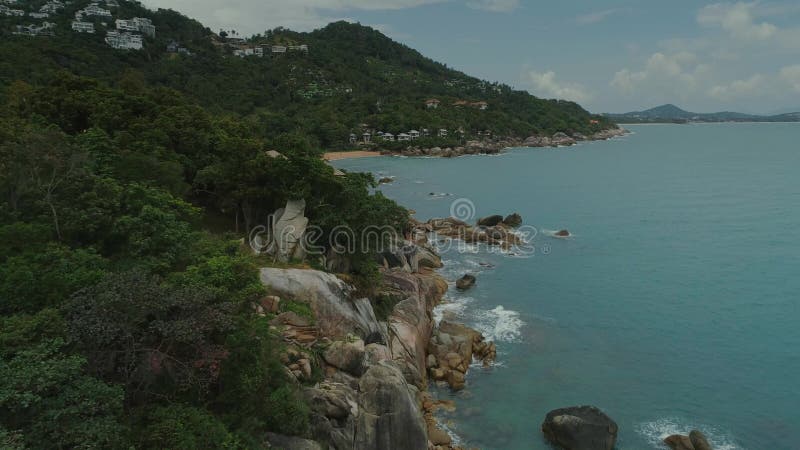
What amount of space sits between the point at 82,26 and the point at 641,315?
11778 cm

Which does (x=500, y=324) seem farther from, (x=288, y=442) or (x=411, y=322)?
(x=288, y=442)

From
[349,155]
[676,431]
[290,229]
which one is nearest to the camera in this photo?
[676,431]

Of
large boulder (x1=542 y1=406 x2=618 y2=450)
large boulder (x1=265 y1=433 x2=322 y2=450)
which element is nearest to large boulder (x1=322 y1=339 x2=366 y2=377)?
large boulder (x1=265 y1=433 x2=322 y2=450)

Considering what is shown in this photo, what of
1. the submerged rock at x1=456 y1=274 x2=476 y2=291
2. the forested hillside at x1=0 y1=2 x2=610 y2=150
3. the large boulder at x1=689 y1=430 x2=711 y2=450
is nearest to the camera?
the large boulder at x1=689 y1=430 x2=711 y2=450

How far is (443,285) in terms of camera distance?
29.9 m

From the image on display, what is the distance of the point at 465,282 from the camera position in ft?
98.6

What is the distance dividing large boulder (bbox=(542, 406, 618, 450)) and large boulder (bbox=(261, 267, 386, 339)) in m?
7.11

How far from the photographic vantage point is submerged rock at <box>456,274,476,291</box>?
98.5 ft

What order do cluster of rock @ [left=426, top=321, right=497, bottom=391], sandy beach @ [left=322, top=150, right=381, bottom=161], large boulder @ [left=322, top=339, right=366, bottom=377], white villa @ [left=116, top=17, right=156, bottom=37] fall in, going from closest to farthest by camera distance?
large boulder @ [left=322, top=339, right=366, bottom=377] < cluster of rock @ [left=426, top=321, right=497, bottom=391] < sandy beach @ [left=322, top=150, right=381, bottom=161] < white villa @ [left=116, top=17, right=156, bottom=37]

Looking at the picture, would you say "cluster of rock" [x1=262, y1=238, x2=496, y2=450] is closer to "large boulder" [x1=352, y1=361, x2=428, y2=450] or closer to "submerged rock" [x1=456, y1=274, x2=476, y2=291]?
"large boulder" [x1=352, y1=361, x2=428, y2=450]

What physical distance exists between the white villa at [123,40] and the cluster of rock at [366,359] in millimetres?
101104

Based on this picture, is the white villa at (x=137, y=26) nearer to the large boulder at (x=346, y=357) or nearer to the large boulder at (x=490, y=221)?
the large boulder at (x=490, y=221)

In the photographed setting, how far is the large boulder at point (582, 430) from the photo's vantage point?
15.9 meters

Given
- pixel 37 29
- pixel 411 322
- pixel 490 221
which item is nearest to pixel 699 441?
pixel 411 322
